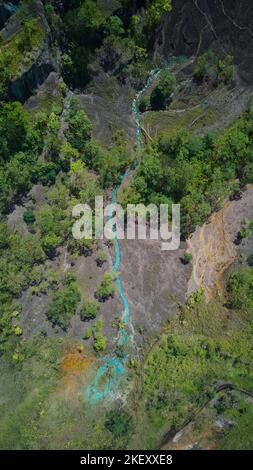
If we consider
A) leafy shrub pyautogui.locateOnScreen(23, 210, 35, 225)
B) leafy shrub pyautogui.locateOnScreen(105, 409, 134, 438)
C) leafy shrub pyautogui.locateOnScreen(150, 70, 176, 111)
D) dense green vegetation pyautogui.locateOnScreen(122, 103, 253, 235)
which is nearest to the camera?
leafy shrub pyautogui.locateOnScreen(105, 409, 134, 438)

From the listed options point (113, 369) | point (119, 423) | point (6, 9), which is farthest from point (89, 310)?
point (6, 9)

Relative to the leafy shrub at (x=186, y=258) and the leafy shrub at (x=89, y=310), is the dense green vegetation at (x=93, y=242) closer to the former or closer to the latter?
the leafy shrub at (x=89, y=310)

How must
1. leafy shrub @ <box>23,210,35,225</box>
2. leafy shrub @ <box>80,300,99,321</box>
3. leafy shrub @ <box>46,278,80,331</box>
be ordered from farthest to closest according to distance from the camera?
leafy shrub @ <box>23,210,35,225</box>
leafy shrub @ <box>80,300,99,321</box>
leafy shrub @ <box>46,278,80,331</box>

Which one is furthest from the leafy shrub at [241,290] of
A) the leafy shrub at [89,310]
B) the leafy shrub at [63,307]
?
the leafy shrub at [63,307]

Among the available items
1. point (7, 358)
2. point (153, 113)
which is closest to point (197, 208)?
point (153, 113)

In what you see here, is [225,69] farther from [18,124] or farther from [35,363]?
[35,363]

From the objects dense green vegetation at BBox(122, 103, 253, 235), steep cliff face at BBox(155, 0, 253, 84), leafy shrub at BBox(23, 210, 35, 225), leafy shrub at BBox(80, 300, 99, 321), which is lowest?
leafy shrub at BBox(80, 300, 99, 321)

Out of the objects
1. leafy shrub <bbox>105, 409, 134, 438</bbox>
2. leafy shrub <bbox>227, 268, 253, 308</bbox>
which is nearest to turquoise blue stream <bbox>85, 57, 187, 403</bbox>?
leafy shrub <bbox>105, 409, 134, 438</bbox>

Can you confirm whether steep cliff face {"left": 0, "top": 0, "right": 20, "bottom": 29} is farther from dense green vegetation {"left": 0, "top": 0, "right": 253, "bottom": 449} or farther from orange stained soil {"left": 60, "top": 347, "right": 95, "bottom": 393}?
orange stained soil {"left": 60, "top": 347, "right": 95, "bottom": 393}
